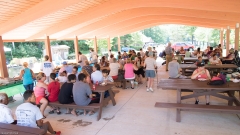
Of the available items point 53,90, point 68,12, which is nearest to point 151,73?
point 53,90

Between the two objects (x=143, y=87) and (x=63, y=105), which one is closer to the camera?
(x=63, y=105)

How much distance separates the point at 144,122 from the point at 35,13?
506 centimetres

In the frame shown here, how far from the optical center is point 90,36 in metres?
15.9

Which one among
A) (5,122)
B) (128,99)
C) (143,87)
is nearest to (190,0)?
(143,87)

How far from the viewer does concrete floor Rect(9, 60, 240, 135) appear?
371 centimetres

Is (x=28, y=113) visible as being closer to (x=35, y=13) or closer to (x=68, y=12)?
(x=35, y=13)

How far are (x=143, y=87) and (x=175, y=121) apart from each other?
131 inches

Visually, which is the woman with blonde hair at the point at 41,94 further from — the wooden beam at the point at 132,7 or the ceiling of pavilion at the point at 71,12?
the wooden beam at the point at 132,7

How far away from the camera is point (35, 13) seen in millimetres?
6242

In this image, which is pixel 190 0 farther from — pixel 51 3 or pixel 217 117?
pixel 51 3

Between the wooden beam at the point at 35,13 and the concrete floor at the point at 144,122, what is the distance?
10.6 ft

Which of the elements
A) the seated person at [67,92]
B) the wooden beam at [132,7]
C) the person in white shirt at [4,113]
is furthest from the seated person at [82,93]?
the wooden beam at [132,7]

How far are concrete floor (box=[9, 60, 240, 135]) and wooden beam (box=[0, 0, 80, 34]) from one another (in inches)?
127

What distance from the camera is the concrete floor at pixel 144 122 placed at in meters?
3.71
